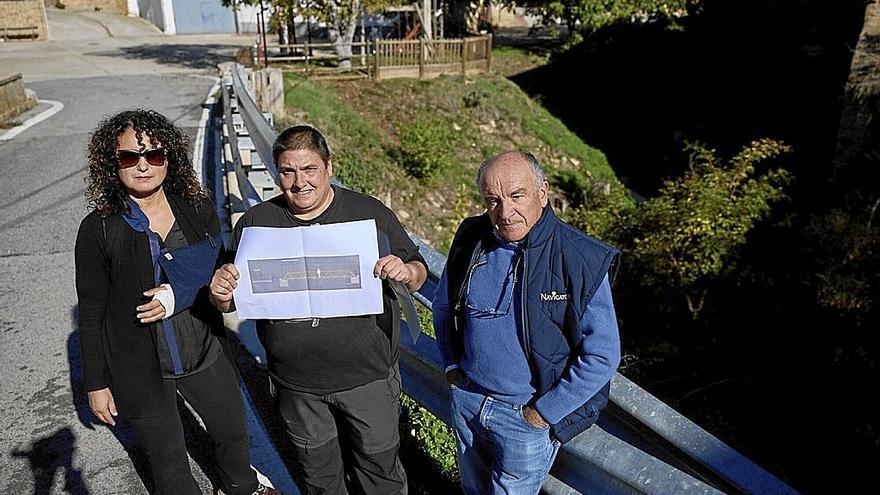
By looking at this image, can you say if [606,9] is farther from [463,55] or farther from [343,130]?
[343,130]

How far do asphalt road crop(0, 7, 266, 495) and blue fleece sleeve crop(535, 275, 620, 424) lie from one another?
187 centimetres

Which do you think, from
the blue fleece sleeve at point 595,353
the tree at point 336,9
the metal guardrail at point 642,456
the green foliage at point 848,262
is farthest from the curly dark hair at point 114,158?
the tree at point 336,9

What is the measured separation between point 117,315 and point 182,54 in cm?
2271

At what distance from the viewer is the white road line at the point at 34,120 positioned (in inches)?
402

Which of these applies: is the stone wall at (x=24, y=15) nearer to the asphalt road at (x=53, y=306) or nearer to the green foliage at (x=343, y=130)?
the asphalt road at (x=53, y=306)

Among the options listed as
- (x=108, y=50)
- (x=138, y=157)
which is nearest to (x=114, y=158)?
(x=138, y=157)

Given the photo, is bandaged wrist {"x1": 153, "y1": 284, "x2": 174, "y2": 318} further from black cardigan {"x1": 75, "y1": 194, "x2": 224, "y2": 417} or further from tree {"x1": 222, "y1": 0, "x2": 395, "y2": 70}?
tree {"x1": 222, "y1": 0, "x2": 395, "y2": 70}

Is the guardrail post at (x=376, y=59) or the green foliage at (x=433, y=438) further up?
the guardrail post at (x=376, y=59)

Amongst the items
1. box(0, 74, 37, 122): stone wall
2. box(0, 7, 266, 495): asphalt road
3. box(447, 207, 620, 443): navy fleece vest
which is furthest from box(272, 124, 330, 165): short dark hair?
box(0, 74, 37, 122): stone wall

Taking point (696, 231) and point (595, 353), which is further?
point (696, 231)

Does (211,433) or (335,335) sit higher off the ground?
(335,335)

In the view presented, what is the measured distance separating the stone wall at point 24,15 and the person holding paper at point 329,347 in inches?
1226

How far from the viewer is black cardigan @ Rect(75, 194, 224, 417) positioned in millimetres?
2533

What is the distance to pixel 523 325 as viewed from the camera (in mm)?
2186
